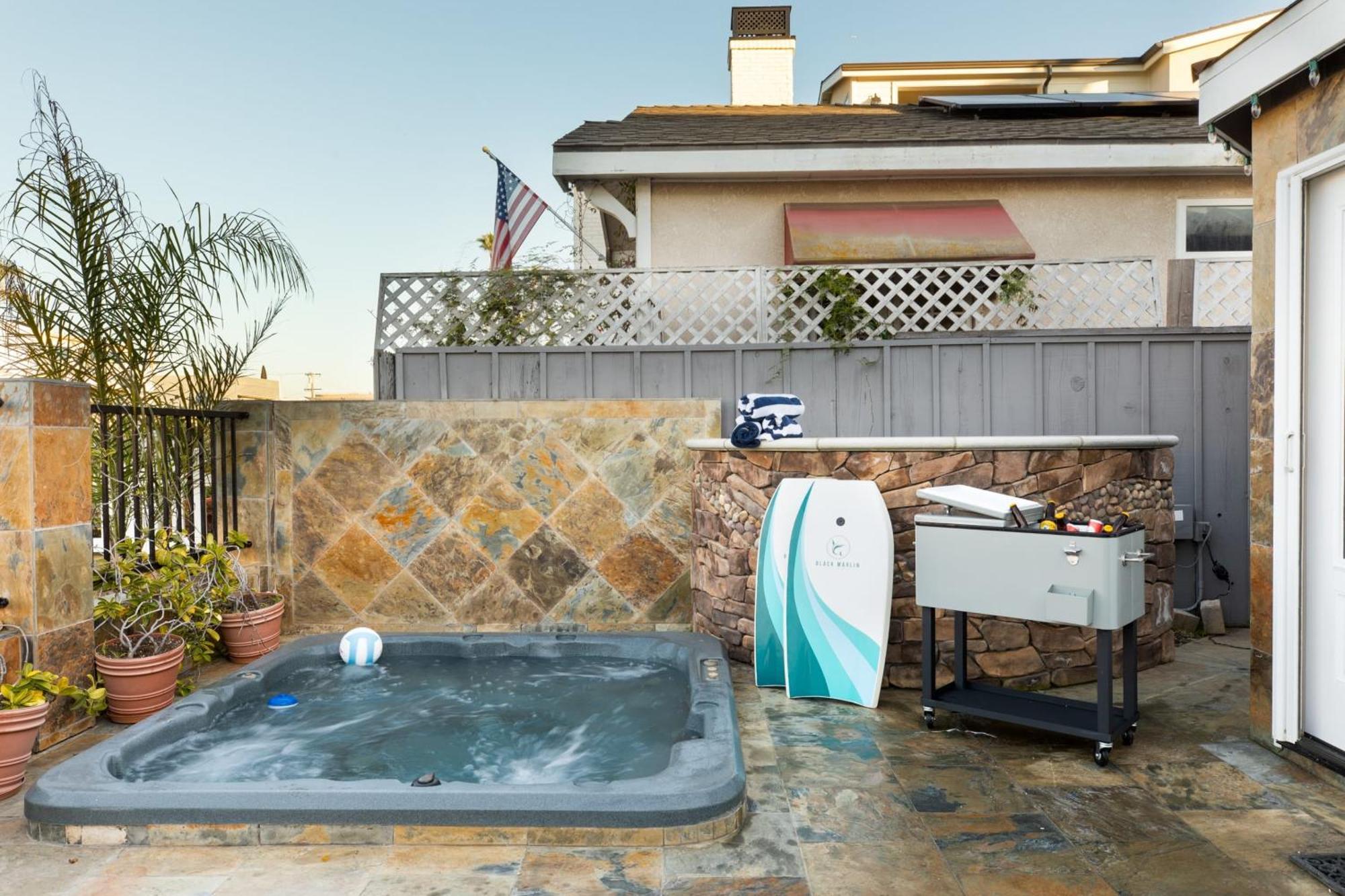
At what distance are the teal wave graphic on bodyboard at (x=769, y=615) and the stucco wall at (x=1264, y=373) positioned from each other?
6.66 feet

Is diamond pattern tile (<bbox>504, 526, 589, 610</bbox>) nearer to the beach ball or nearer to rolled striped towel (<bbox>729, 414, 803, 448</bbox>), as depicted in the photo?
the beach ball

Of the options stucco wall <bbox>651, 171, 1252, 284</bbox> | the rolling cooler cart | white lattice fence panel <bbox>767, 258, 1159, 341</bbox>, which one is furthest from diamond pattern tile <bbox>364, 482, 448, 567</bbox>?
stucco wall <bbox>651, 171, 1252, 284</bbox>

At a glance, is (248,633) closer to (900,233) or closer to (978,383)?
(978,383)

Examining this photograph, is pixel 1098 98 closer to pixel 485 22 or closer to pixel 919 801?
pixel 485 22

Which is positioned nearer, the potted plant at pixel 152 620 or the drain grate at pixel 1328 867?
the drain grate at pixel 1328 867

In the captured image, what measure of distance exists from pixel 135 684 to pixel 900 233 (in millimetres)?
6609

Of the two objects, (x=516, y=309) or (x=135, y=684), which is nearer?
(x=135, y=684)

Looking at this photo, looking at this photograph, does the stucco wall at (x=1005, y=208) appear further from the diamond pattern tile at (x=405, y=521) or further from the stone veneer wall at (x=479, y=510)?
the diamond pattern tile at (x=405, y=521)

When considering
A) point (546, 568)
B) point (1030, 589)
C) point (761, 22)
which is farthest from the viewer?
point (761, 22)

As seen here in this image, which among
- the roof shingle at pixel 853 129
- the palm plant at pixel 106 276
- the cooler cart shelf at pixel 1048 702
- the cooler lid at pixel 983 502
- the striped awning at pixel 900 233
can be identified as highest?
the roof shingle at pixel 853 129

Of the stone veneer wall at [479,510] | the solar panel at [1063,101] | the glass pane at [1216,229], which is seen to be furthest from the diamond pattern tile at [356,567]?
the glass pane at [1216,229]

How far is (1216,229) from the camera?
26.9 ft

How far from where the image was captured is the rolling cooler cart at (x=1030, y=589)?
326 centimetres

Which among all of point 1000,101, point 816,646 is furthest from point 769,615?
point 1000,101
